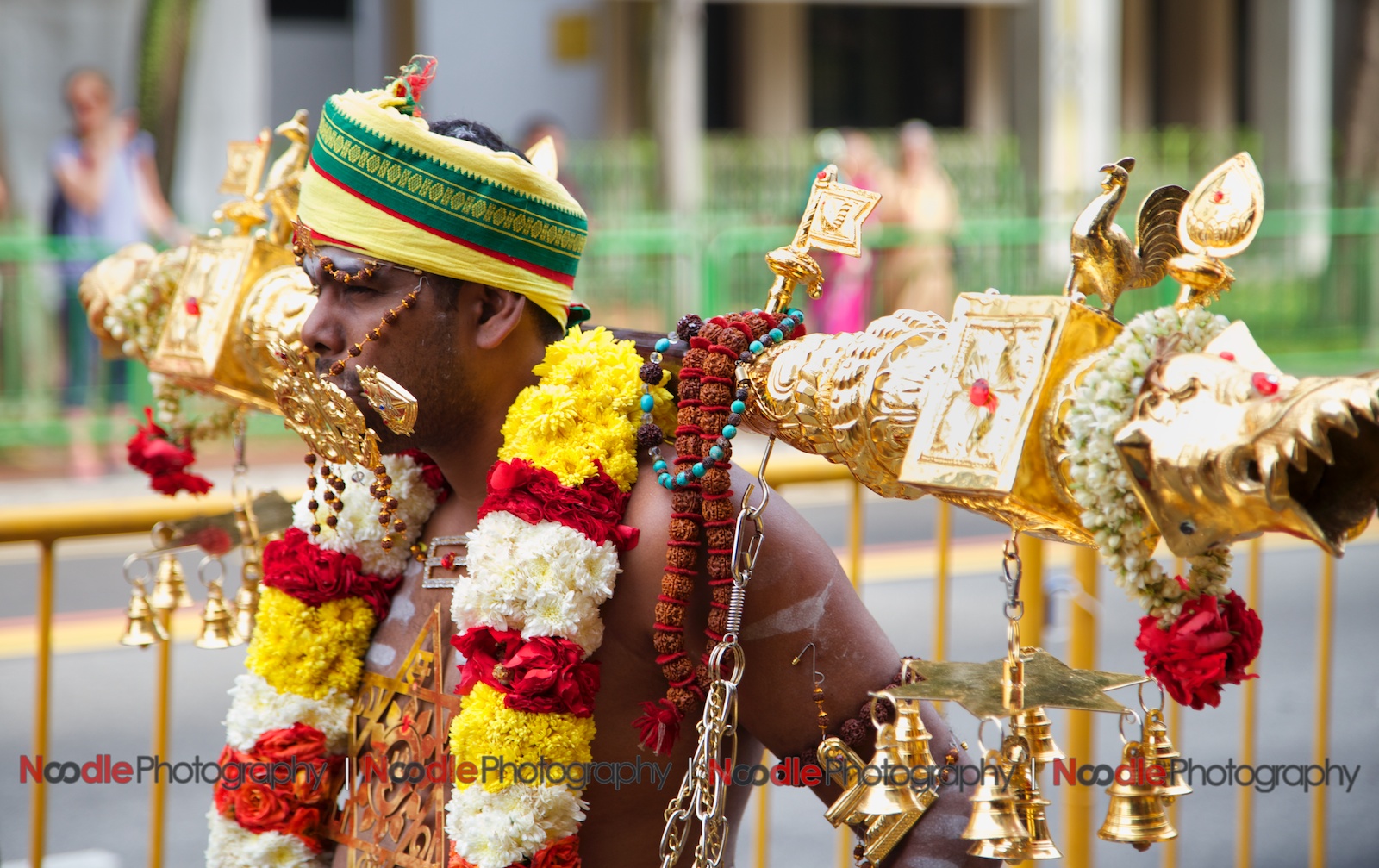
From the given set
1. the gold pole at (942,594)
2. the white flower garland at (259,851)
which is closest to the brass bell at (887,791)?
the white flower garland at (259,851)

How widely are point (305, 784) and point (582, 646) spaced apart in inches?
26.8

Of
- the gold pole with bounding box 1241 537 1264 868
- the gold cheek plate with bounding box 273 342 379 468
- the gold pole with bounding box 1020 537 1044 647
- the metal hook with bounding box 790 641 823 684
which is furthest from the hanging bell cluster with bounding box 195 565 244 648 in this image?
the gold pole with bounding box 1241 537 1264 868

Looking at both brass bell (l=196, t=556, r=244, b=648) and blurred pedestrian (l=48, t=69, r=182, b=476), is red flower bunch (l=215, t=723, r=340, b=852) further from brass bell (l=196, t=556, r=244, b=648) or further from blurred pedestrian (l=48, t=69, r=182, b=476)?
blurred pedestrian (l=48, t=69, r=182, b=476)

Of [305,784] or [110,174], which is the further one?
[110,174]

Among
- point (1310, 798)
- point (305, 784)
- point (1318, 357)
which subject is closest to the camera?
point (305, 784)

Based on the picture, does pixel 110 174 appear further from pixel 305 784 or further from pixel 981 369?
pixel 981 369

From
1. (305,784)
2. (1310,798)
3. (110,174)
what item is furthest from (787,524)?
(110,174)

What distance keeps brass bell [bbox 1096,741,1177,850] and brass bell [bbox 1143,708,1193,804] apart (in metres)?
0.01

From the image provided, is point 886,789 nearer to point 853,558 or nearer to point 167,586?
point 853,558

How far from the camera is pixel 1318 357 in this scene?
1156 centimetres

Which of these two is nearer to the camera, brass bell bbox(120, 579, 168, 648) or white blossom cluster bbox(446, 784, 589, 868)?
white blossom cluster bbox(446, 784, 589, 868)

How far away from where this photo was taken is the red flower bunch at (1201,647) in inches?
59.2

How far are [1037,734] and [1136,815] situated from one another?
0.15m

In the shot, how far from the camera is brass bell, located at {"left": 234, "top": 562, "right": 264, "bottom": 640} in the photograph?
2.85 metres
